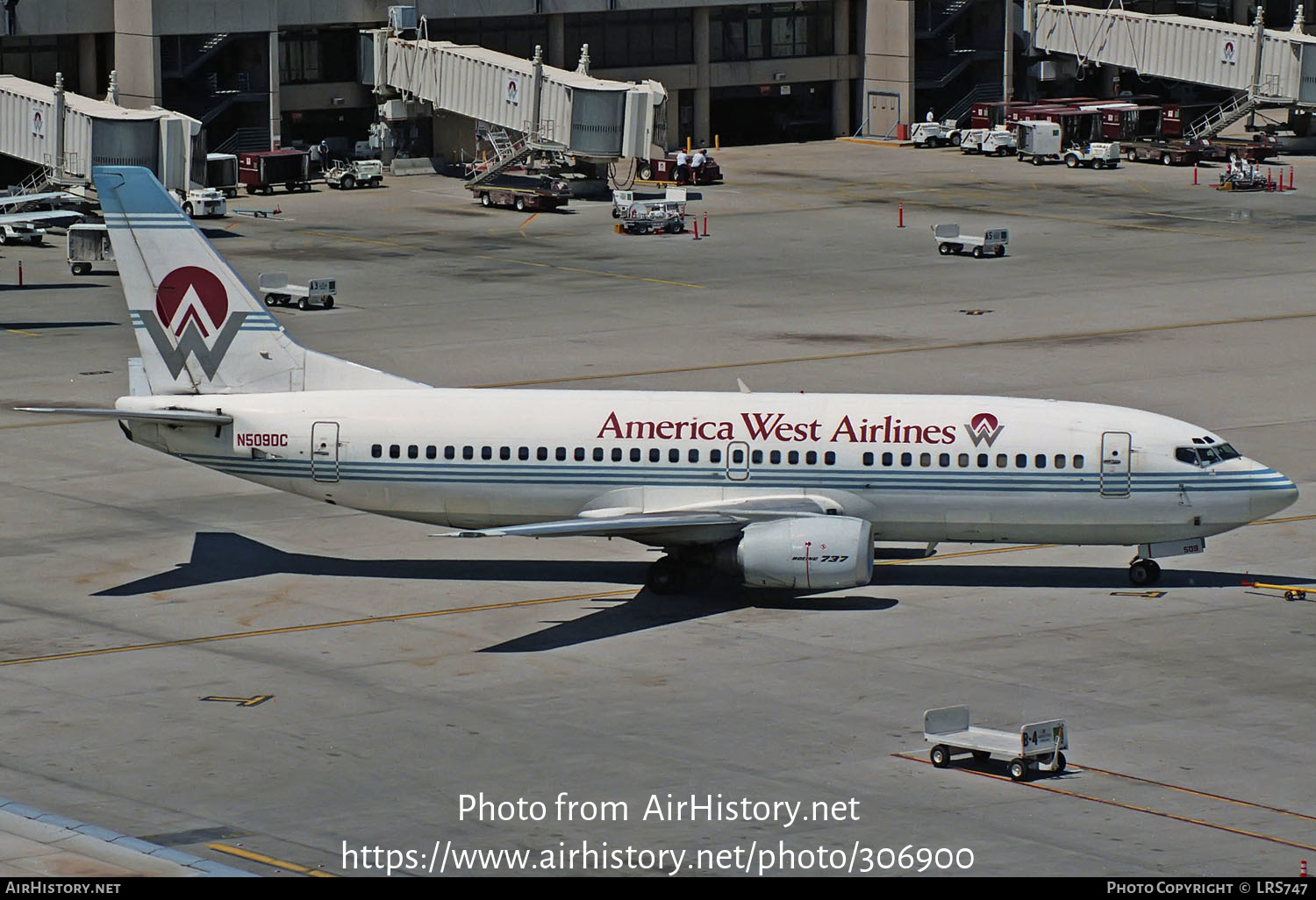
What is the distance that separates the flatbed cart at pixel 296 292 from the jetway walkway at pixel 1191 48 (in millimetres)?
78331

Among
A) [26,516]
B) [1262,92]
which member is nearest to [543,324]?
[26,516]

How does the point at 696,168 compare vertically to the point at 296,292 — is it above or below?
above

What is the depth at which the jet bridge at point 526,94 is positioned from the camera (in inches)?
5089

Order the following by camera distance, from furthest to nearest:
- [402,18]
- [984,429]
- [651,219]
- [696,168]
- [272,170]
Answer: [402,18] < [696,168] < [272,170] < [651,219] < [984,429]

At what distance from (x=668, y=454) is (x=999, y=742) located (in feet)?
45.9

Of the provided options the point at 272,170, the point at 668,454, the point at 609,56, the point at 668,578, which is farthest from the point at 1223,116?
the point at 668,578

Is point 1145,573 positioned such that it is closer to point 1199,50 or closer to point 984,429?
point 984,429

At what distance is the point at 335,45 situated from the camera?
144 metres

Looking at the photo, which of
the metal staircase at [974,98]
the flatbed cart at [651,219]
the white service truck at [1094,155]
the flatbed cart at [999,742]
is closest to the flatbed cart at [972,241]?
the flatbed cart at [651,219]

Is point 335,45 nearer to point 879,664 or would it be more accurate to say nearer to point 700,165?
point 700,165

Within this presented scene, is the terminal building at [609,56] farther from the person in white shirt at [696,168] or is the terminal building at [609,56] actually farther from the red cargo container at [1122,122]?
the red cargo container at [1122,122]

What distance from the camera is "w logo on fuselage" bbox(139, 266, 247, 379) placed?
49.3 meters

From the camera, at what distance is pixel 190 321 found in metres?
49.3

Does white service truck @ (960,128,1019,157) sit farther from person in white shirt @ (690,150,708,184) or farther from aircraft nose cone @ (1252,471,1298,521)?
aircraft nose cone @ (1252,471,1298,521)
